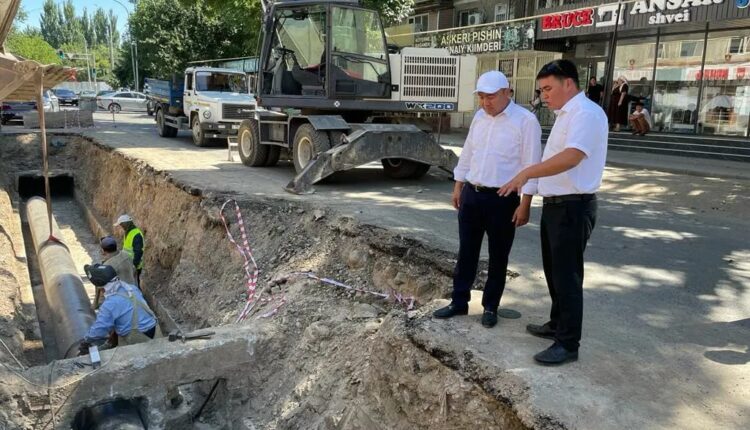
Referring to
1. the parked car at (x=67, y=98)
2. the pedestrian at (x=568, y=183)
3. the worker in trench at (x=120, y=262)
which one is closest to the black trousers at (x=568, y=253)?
the pedestrian at (x=568, y=183)

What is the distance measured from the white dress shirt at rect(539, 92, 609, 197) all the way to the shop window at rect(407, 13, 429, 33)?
25148 millimetres

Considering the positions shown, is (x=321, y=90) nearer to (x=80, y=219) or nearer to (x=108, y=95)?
(x=80, y=219)

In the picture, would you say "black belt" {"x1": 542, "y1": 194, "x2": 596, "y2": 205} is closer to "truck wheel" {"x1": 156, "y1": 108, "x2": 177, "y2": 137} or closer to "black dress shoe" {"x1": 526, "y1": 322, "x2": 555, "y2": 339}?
"black dress shoe" {"x1": 526, "y1": 322, "x2": 555, "y2": 339}

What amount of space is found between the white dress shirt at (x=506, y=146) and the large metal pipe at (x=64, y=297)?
502cm

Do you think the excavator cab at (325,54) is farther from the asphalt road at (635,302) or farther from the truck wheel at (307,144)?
the asphalt road at (635,302)

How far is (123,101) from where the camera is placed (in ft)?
122

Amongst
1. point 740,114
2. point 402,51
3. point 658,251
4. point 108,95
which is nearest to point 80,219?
point 402,51

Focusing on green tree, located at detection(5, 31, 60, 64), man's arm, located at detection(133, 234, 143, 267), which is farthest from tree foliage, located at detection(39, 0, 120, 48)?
man's arm, located at detection(133, 234, 143, 267)

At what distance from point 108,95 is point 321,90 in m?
33.4

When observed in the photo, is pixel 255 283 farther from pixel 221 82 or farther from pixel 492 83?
pixel 221 82

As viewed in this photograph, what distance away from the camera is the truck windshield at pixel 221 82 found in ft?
57.5

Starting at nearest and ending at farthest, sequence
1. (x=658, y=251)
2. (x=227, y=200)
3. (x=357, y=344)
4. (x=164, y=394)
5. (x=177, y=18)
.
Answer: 1. (x=357, y=344)
2. (x=164, y=394)
3. (x=658, y=251)
4. (x=227, y=200)
5. (x=177, y=18)

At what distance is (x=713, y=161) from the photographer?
42.5 ft

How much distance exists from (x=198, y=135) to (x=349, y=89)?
27.9 ft
